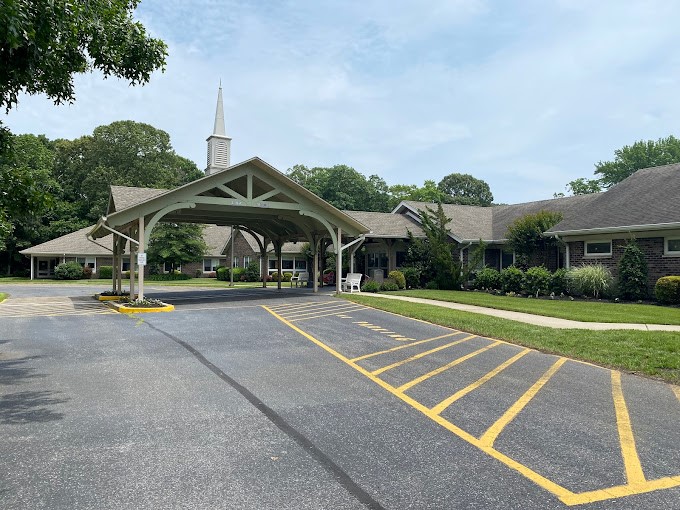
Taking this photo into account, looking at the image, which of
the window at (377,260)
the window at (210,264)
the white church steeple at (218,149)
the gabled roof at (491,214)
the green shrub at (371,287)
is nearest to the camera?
the green shrub at (371,287)

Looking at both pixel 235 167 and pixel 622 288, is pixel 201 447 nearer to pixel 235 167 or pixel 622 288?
pixel 235 167

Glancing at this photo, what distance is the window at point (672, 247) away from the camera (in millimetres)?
18469

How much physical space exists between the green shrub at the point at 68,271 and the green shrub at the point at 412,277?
98.5ft

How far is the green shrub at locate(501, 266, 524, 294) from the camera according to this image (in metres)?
22.1

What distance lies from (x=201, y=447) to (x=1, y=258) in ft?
186

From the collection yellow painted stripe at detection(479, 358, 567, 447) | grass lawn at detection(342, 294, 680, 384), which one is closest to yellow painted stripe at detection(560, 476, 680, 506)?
yellow painted stripe at detection(479, 358, 567, 447)

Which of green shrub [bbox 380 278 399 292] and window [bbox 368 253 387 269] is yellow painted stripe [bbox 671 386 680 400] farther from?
window [bbox 368 253 387 269]

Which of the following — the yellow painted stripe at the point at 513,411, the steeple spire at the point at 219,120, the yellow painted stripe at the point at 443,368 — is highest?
the steeple spire at the point at 219,120

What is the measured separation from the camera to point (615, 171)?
191 ft

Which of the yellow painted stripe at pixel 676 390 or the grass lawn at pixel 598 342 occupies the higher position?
the grass lawn at pixel 598 342

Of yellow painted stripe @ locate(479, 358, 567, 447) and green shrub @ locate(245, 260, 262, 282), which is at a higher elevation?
green shrub @ locate(245, 260, 262, 282)

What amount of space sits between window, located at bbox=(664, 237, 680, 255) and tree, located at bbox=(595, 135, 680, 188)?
41.2 m

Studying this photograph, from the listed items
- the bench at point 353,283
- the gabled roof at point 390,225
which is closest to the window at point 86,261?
the gabled roof at point 390,225

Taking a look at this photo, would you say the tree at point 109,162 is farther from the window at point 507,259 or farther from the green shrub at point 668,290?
the green shrub at point 668,290
